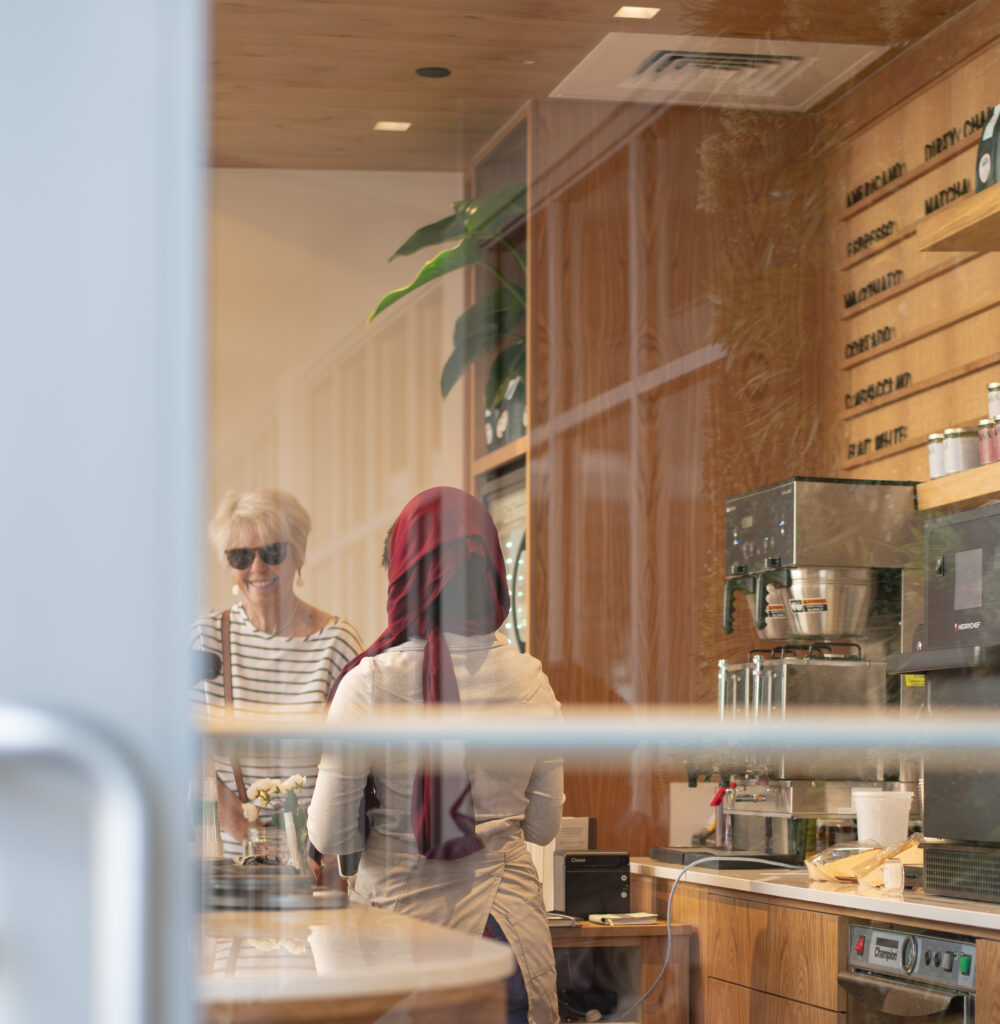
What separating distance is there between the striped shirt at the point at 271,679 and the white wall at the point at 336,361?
49 mm

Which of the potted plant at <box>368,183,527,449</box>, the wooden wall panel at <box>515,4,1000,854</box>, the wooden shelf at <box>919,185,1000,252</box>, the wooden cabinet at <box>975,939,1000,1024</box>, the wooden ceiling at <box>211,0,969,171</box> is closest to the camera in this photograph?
the wooden ceiling at <box>211,0,969,171</box>

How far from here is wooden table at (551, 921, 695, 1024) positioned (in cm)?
132

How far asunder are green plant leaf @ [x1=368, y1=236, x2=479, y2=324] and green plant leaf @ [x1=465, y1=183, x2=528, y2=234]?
3 cm

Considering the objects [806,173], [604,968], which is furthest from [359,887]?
[806,173]

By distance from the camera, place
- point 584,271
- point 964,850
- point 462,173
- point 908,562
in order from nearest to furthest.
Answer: point 964,850 < point 462,173 < point 908,562 < point 584,271

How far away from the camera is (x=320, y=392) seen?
1146 mm

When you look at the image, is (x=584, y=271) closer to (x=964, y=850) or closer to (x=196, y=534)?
(x=964, y=850)

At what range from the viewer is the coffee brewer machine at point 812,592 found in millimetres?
1471

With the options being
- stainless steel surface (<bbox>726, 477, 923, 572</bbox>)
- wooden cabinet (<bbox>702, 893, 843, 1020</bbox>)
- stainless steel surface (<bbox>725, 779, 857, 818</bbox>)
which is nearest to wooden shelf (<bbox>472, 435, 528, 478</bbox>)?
stainless steel surface (<bbox>726, 477, 923, 572</bbox>)

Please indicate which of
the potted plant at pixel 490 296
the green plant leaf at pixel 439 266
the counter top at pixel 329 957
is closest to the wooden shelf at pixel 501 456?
the potted plant at pixel 490 296

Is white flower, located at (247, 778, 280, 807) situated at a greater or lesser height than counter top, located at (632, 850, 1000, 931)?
greater

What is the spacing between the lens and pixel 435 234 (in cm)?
141

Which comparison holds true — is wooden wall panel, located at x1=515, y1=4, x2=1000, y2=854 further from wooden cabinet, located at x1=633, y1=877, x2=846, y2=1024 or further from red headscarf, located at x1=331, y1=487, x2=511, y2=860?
red headscarf, located at x1=331, y1=487, x2=511, y2=860

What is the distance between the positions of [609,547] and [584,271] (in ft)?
1.44
